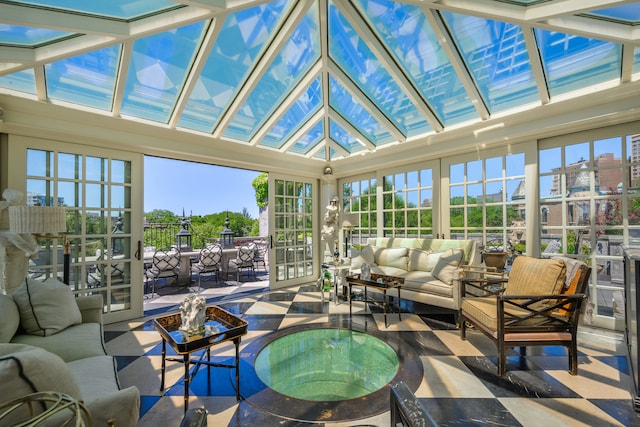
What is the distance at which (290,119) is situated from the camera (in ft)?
14.2

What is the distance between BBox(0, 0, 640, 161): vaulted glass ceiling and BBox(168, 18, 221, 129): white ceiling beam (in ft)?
0.04

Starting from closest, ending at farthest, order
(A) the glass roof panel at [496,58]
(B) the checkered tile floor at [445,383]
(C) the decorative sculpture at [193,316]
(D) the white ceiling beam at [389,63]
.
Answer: (B) the checkered tile floor at [445,383] < (C) the decorative sculpture at [193,316] < (A) the glass roof panel at [496,58] < (D) the white ceiling beam at [389,63]

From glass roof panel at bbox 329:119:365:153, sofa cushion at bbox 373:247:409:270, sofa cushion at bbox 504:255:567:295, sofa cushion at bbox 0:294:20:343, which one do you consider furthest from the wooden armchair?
sofa cushion at bbox 0:294:20:343

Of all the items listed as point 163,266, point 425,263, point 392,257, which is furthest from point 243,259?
point 425,263

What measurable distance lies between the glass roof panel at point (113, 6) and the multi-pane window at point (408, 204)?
3.95 m

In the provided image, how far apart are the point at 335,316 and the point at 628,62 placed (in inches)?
157

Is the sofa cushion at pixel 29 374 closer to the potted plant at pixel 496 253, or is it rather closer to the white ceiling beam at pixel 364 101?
the white ceiling beam at pixel 364 101

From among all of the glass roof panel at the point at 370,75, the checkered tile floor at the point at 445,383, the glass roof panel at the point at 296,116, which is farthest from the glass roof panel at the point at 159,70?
the checkered tile floor at the point at 445,383

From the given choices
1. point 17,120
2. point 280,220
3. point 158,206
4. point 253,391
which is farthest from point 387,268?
point 158,206

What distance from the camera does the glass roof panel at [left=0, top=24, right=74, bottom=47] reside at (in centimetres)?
216

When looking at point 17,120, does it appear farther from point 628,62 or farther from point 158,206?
point 158,206

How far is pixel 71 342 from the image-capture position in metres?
1.86

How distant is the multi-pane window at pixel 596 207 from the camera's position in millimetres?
2834

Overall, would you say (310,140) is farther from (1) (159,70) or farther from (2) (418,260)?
(2) (418,260)
